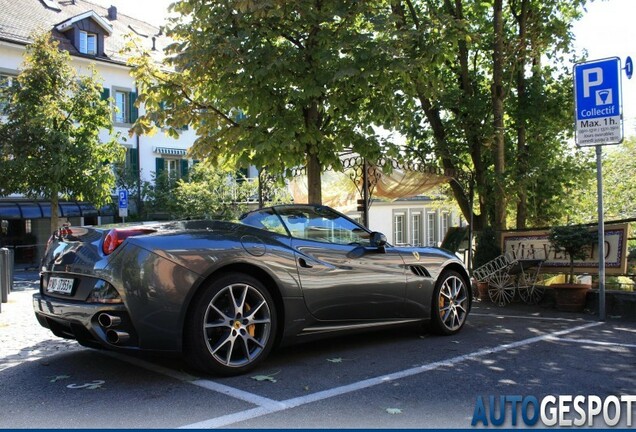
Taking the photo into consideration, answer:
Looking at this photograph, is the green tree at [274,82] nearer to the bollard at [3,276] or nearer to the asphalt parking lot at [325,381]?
the asphalt parking lot at [325,381]

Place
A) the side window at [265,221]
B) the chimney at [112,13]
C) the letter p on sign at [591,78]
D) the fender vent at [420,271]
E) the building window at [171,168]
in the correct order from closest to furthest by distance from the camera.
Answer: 1. the side window at [265,221]
2. the fender vent at [420,271]
3. the letter p on sign at [591,78]
4. the building window at [171,168]
5. the chimney at [112,13]

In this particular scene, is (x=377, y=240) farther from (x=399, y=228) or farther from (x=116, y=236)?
(x=399, y=228)

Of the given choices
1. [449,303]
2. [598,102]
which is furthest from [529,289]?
[449,303]

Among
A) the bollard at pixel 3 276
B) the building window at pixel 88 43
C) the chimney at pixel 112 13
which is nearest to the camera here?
the bollard at pixel 3 276

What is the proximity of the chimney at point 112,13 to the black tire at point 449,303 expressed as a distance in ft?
111

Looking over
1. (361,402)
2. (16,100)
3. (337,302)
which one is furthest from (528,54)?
(16,100)

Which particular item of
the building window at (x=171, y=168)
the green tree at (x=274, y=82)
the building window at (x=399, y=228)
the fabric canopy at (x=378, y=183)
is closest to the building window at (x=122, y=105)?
the building window at (x=171, y=168)

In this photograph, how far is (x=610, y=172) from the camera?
24781 mm

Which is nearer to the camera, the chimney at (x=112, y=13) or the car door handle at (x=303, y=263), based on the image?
the car door handle at (x=303, y=263)

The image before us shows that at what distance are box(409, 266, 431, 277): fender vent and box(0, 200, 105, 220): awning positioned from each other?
841 inches

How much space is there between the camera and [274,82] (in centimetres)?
791

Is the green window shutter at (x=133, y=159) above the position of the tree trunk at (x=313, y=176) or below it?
above

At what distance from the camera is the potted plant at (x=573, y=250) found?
8977 millimetres

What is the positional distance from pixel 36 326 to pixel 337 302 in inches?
174
